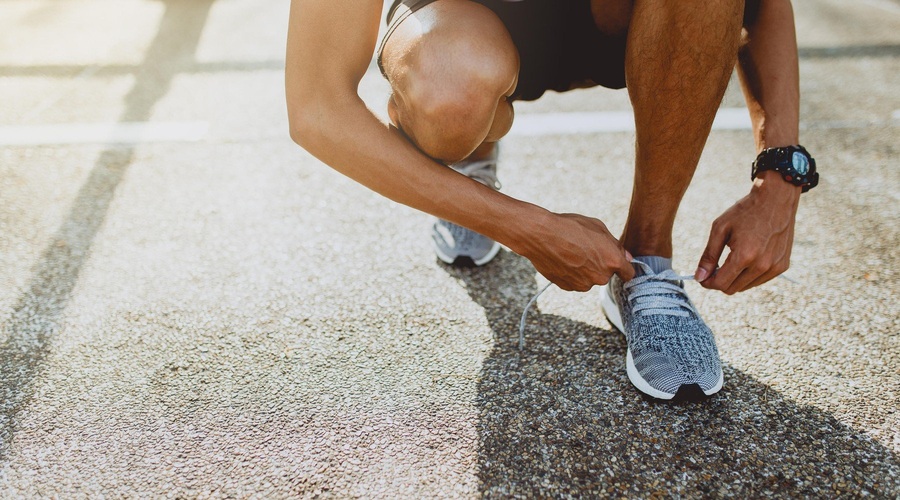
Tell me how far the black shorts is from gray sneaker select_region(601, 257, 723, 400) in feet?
1.35

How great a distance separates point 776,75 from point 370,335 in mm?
977

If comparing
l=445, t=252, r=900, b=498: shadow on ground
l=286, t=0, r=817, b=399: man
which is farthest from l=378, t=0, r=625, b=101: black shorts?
l=445, t=252, r=900, b=498: shadow on ground

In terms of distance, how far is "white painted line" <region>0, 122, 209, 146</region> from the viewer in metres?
2.19

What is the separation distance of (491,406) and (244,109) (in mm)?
1744

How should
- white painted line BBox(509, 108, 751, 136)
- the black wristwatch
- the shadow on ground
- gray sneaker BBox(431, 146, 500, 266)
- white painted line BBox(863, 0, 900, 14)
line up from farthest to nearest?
1. white painted line BBox(863, 0, 900, 14)
2. white painted line BBox(509, 108, 751, 136)
3. gray sneaker BBox(431, 146, 500, 266)
4. the black wristwatch
5. the shadow on ground

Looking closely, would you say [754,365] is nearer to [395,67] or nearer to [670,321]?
[670,321]

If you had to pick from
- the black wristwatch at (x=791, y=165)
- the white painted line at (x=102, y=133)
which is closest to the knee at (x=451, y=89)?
the black wristwatch at (x=791, y=165)

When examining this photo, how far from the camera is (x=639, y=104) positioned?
3.98ft

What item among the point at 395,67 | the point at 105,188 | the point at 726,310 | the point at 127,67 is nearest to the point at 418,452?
the point at 395,67

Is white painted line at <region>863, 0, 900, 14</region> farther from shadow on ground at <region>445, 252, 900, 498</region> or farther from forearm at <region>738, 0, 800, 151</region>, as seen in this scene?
shadow on ground at <region>445, 252, 900, 498</region>

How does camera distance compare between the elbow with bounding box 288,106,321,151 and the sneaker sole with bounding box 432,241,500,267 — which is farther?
the sneaker sole with bounding box 432,241,500,267

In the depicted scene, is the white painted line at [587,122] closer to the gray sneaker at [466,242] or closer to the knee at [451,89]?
the gray sneaker at [466,242]

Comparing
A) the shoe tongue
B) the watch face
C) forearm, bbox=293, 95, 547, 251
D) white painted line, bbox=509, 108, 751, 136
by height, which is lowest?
white painted line, bbox=509, 108, 751, 136

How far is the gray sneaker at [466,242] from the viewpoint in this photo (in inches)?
62.2
